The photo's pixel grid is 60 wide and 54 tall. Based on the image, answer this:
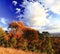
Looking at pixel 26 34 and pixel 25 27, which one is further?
pixel 25 27

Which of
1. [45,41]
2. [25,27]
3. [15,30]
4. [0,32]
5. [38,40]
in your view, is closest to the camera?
[0,32]

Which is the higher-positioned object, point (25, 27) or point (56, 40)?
point (25, 27)

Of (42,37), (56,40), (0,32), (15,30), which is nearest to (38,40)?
(42,37)

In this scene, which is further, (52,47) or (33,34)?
(33,34)

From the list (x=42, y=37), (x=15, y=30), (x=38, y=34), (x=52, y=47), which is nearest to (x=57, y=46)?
(x=52, y=47)

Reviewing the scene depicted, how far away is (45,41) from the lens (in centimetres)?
2873

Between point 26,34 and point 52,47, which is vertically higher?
Answer: point 26,34

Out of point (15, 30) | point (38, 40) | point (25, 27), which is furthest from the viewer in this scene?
point (25, 27)

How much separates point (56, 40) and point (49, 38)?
2.20 m

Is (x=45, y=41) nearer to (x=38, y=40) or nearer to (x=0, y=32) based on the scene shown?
(x=38, y=40)

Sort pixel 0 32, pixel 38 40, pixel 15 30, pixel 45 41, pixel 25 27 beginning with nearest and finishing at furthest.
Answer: pixel 0 32
pixel 45 41
pixel 38 40
pixel 15 30
pixel 25 27

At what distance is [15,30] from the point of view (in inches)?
1337

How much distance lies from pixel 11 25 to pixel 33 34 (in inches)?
172

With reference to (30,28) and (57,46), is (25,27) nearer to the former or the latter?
(30,28)
